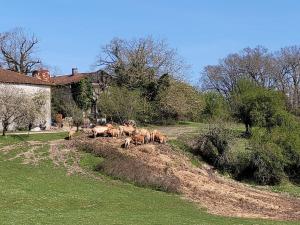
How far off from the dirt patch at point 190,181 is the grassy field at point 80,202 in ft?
4.33

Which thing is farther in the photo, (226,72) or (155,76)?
(226,72)

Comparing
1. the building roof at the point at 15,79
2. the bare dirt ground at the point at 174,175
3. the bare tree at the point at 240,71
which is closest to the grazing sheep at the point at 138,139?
the bare dirt ground at the point at 174,175

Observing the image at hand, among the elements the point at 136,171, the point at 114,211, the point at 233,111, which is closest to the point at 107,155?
the point at 136,171

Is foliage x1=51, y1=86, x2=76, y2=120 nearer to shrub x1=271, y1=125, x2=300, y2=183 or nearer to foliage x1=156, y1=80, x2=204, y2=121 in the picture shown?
foliage x1=156, y1=80, x2=204, y2=121

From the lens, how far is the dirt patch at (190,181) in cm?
3206

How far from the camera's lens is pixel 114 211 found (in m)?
25.4

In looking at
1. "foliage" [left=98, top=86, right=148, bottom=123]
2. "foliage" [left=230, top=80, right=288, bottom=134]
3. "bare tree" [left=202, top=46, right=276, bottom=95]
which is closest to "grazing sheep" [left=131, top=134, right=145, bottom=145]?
"foliage" [left=230, top=80, right=288, bottom=134]

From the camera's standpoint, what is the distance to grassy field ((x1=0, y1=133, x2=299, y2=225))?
72.4 feet

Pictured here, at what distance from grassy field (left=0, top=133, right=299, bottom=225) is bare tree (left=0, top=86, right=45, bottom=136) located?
979 cm

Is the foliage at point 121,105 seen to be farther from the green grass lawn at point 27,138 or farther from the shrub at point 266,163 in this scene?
the shrub at point 266,163

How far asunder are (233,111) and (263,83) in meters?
47.7

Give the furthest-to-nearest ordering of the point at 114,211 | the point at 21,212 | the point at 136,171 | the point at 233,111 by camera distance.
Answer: the point at 233,111 < the point at 136,171 < the point at 114,211 < the point at 21,212

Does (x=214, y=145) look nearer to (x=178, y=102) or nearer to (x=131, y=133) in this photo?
(x=131, y=133)

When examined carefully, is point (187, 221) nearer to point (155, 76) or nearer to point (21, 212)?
point (21, 212)
